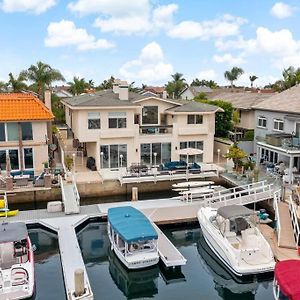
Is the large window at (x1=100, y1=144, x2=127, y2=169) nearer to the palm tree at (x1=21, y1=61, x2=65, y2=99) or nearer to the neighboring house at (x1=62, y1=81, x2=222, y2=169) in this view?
the neighboring house at (x1=62, y1=81, x2=222, y2=169)

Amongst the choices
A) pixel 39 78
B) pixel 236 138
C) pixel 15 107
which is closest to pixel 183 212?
pixel 15 107

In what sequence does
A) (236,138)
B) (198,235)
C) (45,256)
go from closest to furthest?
(45,256) → (198,235) → (236,138)

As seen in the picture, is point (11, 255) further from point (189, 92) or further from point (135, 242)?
point (189, 92)

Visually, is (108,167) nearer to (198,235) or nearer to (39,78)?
(198,235)

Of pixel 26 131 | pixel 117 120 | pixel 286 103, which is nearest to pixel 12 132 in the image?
pixel 26 131

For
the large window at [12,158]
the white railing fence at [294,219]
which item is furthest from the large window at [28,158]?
the white railing fence at [294,219]

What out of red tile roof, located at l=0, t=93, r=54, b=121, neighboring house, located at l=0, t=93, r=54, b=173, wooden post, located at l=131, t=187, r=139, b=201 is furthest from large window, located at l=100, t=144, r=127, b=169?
wooden post, located at l=131, t=187, r=139, b=201
